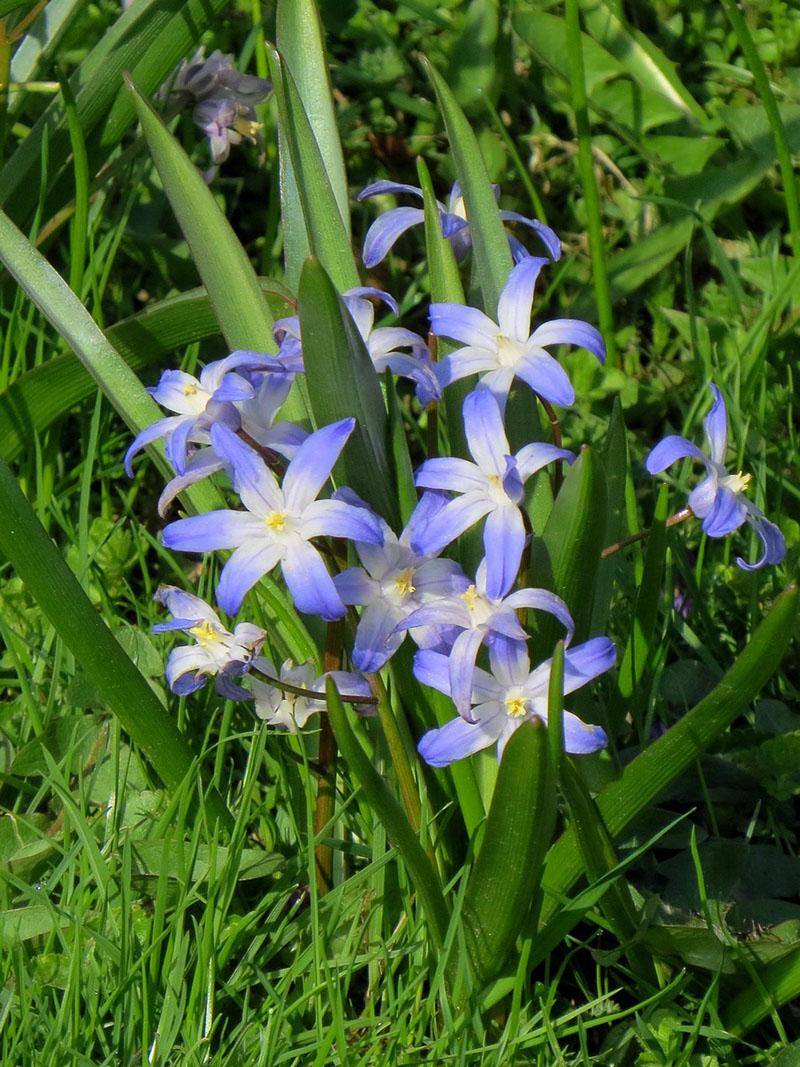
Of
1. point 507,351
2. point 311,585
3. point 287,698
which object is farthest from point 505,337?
point 287,698

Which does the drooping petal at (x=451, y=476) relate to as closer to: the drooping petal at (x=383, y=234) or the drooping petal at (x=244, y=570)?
the drooping petal at (x=244, y=570)

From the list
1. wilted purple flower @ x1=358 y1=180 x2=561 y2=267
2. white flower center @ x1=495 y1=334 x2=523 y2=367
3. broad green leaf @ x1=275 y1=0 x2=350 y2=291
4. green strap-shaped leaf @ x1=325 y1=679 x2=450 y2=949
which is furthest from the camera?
broad green leaf @ x1=275 y1=0 x2=350 y2=291

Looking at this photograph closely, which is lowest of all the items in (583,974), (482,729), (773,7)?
(583,974)

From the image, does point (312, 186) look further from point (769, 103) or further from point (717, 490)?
point (769, 103)

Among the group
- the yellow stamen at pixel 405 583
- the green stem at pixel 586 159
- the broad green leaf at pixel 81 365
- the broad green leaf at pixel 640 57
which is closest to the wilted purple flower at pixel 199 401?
the yellow stamen at pixel 405 583

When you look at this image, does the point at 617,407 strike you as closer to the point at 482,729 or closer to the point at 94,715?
the point at 482,729

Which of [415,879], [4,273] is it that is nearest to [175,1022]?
[415,879]

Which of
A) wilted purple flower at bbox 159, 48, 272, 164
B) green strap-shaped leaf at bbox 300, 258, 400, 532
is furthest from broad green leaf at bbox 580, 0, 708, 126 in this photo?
green strap-shaped leaf at bbox 300, 258, 400, 532

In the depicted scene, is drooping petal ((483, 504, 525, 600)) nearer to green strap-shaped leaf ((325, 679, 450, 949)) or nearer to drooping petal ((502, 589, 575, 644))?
drooping petal ((502, 589, 575, 644))
